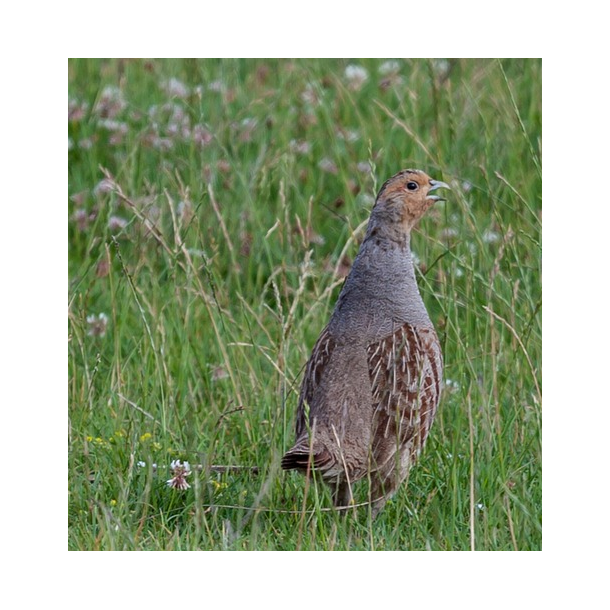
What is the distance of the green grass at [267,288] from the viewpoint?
413cm

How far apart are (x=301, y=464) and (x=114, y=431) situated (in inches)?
45.8

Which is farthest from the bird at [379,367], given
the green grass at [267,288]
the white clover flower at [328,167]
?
the white clover flower at [328,167]

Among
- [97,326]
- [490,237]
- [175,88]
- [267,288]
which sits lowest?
[97,326]

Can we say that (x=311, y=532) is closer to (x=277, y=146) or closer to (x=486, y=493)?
(x=486, y=493)

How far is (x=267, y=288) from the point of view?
5.91 metres

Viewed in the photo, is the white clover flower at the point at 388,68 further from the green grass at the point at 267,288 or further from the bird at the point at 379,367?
the bird at the point at 379,367

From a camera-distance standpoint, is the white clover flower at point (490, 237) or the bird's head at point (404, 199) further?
the white clover flower at point (490, 237)

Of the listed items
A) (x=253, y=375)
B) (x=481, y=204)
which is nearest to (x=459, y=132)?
(x=481, y=204)

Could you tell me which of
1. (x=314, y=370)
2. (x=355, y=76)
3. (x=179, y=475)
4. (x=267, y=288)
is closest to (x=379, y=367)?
(x=314, y=370)

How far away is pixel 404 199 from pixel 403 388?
33.3 inches

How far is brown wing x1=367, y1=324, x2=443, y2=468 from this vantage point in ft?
14.4

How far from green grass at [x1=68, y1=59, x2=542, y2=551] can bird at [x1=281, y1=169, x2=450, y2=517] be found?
129 mm

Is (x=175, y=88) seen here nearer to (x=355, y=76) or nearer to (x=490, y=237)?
(x=355, y=76)

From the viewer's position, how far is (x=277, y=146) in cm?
733
